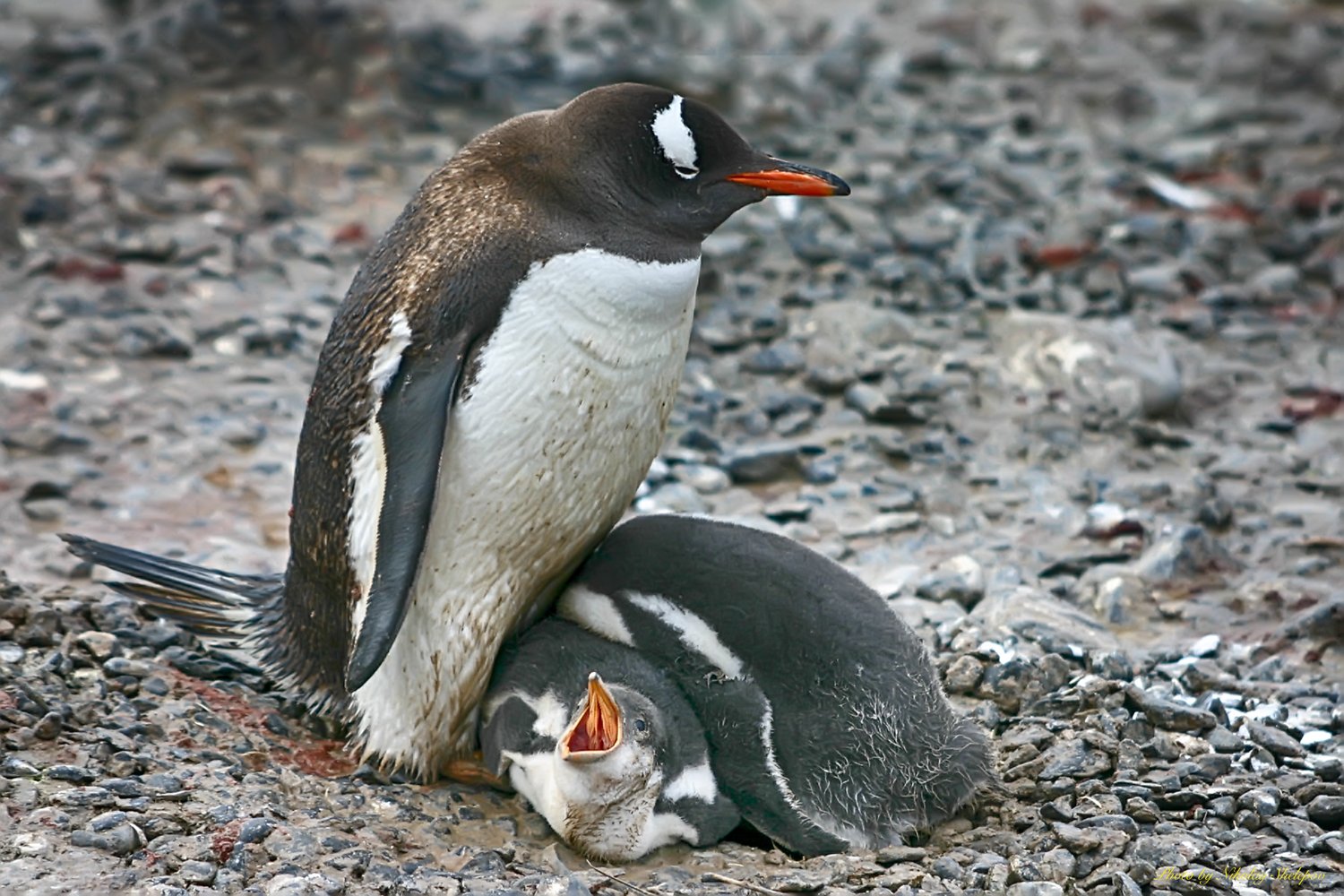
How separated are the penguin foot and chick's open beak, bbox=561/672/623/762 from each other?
540mm

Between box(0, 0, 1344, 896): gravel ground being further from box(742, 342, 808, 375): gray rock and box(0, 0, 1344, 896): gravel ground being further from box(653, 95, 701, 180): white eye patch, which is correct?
box(653, 95, 701, 180): white eye patch

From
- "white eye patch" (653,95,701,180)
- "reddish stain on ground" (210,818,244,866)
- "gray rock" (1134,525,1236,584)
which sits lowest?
"reddish stain on ground" (210,818,244,866)

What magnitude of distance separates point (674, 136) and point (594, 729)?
4.30ft

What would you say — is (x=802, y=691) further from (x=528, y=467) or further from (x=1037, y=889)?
(x=528, y=467)

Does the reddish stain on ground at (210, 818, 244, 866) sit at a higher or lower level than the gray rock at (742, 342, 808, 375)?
lower

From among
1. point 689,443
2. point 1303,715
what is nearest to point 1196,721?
point 1303,715

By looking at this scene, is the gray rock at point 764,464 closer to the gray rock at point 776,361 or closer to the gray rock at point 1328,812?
the gray rock at point 776,361

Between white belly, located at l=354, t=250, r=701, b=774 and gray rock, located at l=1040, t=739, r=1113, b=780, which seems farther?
gray rock, located at l=1040, t=739, r=1113, b=780

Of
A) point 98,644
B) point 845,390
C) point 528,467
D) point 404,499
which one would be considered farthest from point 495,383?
point 845,390

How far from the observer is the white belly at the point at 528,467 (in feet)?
12.4

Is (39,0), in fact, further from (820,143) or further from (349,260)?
(820,143)

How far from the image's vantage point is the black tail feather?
4434mm

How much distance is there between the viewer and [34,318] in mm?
6570

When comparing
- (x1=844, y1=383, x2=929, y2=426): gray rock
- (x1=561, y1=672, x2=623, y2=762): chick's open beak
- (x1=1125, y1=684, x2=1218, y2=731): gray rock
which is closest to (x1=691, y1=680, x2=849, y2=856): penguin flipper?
(x1=561, y1=672, x2=623, y2=762): chick's open beak
